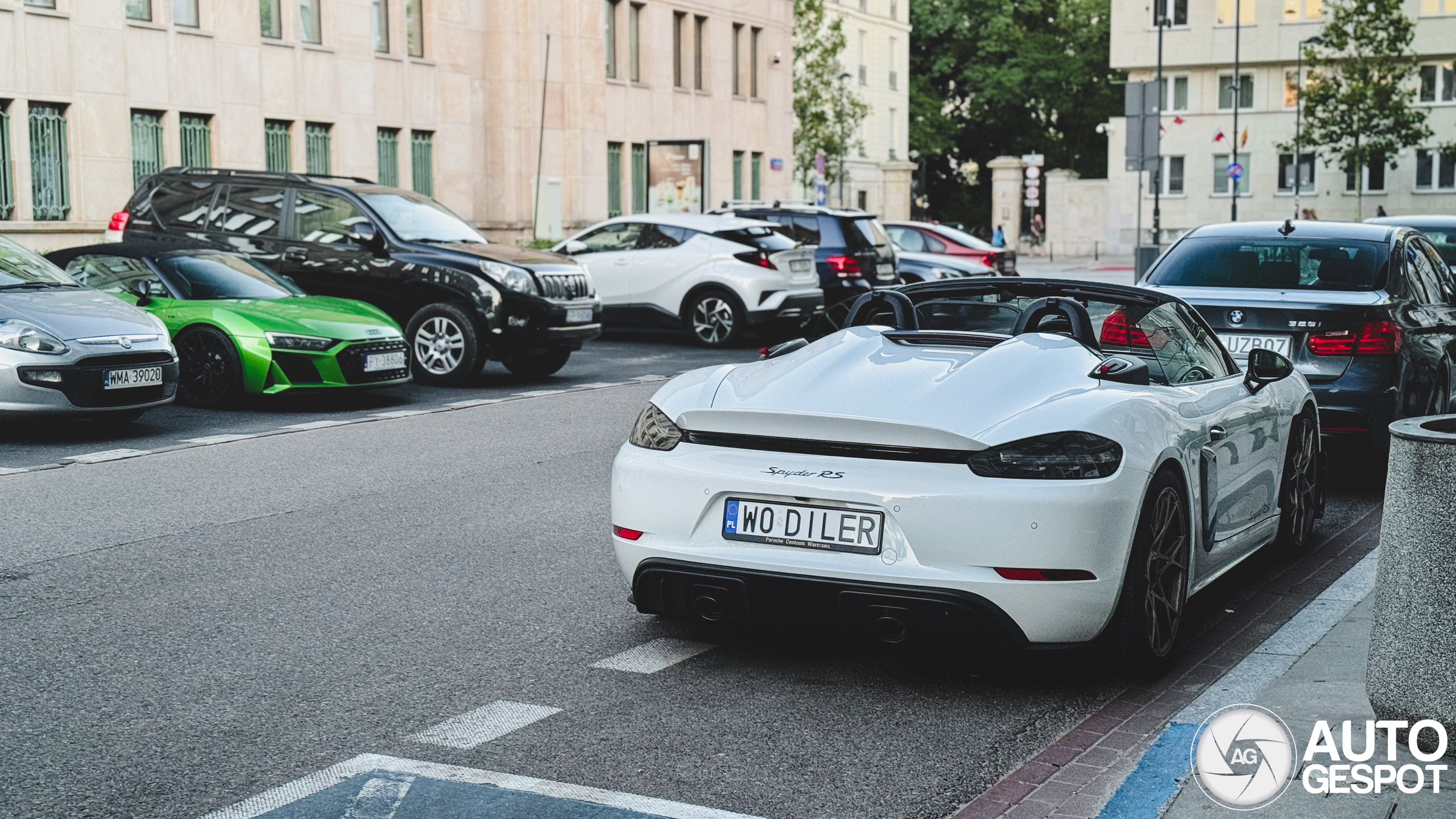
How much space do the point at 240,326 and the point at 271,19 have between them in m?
19.0

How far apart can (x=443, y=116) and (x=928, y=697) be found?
1269 inches

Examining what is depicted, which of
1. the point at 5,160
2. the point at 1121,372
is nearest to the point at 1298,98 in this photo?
the point at 5,160

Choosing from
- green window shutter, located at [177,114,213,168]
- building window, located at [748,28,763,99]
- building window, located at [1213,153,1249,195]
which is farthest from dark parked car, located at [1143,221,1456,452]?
building window, located at [1213,153,1249,195]

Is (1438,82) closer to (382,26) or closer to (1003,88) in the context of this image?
(1003,88)

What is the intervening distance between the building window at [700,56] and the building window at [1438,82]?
38647mm

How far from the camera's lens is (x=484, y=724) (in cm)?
503

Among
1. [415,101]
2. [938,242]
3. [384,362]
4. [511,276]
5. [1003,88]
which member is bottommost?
[384,362]

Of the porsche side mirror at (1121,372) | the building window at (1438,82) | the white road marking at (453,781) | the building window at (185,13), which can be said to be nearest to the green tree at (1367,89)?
the building window at (1438,82)

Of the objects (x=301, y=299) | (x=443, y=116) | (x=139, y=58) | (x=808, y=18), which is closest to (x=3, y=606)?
(x=301, y=299)

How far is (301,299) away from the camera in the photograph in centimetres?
1441

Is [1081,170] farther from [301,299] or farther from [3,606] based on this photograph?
[3,606]

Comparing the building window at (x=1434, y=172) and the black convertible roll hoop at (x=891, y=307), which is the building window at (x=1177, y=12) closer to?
the building window at (x=1434, y=172)

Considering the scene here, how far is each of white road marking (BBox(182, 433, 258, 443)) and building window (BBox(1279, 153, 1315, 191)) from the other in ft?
214

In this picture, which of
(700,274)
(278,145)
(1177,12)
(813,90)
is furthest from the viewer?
(1177,12)
